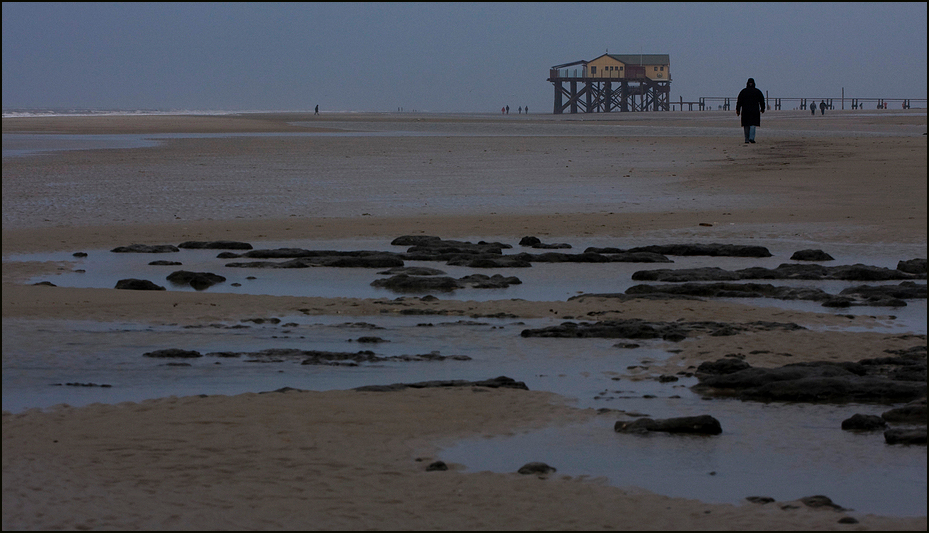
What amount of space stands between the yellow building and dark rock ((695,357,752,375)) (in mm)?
107121

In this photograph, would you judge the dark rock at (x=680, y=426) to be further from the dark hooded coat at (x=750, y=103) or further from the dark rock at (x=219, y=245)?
the dark hooded coat at (x=750, y=103)

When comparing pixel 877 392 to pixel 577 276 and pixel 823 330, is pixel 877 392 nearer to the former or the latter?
pixel 823 330

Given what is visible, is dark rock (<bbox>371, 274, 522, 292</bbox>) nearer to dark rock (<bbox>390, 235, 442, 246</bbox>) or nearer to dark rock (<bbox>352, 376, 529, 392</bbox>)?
dark rock (<bbox>390, 235, 442, 246</bbox>)

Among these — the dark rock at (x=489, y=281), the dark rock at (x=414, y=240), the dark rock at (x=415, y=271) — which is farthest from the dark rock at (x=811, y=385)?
the dark rock at (x=414, y=240)

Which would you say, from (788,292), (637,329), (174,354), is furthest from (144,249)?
(788,292)

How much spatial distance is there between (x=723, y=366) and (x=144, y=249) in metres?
9.17

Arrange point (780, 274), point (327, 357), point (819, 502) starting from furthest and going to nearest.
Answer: point (780, 274)
point (327, 357)
point (819, 502)

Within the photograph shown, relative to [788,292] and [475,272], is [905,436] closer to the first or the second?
[788,292]

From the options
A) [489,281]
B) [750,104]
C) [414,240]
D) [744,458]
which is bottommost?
[744,458]

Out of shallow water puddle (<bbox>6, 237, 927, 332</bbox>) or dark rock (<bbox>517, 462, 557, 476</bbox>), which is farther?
shallow water puddle (<bbox>6, 237, 927, 332</bbox>)

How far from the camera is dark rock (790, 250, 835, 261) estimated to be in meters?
12.8

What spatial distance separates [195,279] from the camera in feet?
37.5

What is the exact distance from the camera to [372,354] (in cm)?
802

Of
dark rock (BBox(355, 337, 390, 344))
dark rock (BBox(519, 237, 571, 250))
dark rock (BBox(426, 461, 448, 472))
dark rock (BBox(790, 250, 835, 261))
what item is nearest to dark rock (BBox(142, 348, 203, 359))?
dark rock (BBox(355, 337, 390, 344))
